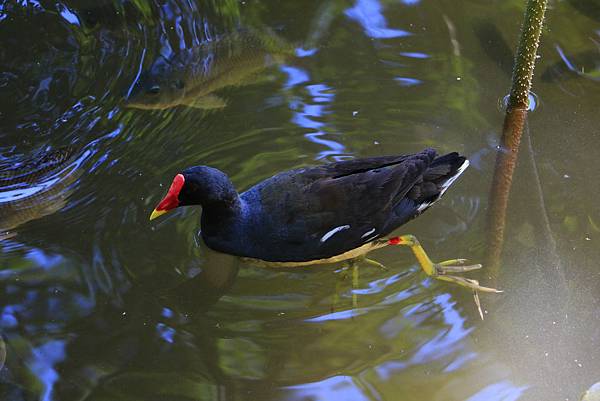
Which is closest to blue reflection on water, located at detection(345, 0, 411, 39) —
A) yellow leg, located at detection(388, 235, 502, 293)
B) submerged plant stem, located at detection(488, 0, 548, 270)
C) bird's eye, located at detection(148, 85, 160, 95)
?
submerged plant stem, located at detection(488, 0, 548, 270)

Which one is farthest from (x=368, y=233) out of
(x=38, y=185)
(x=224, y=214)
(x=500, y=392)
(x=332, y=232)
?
(x=38, y=185)

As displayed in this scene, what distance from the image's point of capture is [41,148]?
5.05m

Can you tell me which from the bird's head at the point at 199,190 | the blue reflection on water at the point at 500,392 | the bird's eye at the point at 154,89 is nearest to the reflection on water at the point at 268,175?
the blue reflection on water at the point at 500,392

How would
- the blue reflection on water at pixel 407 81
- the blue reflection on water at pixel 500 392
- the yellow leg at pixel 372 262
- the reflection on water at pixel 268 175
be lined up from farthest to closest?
the blue reflection on water at pixel 407 81
the yellow leg at pixel 372 262
the reflection on water at pixel 268 175
the blue reflection on water at pixel 500 392

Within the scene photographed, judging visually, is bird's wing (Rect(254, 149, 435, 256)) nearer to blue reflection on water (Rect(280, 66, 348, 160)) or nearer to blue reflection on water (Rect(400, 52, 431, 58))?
blue reflection on water (Rect(280, 66, 348, 160))

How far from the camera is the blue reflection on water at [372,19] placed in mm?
5809

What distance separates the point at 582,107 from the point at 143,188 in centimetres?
283

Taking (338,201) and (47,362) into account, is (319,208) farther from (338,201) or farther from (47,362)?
(47,362)

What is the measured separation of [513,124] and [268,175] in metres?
1.54

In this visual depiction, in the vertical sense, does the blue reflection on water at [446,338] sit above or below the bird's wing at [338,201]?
below

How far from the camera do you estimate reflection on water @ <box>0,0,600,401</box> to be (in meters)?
3.64

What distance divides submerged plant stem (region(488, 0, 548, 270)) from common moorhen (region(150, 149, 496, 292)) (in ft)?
0.99

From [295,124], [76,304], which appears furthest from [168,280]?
[295,124]

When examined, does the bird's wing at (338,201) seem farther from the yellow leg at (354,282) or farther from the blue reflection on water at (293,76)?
the blue reflection on water at (293,76)
